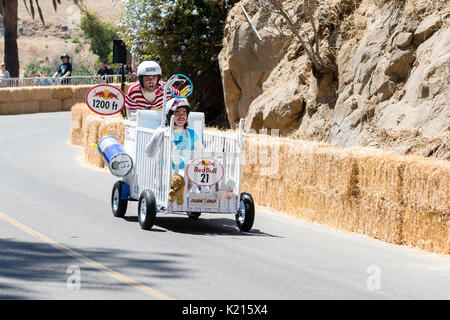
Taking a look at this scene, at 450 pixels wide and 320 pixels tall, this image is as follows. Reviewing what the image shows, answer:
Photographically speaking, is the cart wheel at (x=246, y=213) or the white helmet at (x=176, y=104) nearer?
the cart wheel at (x=246, y=213)

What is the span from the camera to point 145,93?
13.7m

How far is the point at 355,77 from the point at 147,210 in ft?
29.8

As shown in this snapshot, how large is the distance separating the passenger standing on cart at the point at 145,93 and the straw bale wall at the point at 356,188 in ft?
7.59

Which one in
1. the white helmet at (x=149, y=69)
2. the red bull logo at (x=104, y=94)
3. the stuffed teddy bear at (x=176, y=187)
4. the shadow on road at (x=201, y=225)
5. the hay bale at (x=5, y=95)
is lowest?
the shadow on road at (x=201, y=225)

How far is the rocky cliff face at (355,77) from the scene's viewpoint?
1619cm

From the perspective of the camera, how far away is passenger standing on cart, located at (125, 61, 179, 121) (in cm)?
1355

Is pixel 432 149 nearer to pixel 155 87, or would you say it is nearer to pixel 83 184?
pixel 155 87

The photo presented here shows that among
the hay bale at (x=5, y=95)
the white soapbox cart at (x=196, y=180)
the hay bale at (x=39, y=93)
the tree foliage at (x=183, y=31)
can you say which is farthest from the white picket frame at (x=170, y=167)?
the hay bale at (x=39, y=93)

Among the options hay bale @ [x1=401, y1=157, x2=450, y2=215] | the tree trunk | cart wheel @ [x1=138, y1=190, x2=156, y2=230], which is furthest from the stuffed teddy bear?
the tree trunk

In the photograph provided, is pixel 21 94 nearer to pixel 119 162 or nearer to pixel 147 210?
pixel 119 162

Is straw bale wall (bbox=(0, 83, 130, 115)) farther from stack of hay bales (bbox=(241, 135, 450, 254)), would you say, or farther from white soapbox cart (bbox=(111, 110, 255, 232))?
white soapbox cart (bbox=(111, 110, 255, 232))

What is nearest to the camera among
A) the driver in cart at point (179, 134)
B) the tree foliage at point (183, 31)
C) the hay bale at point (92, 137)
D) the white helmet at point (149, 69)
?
the driver in cart at point (179, 134)

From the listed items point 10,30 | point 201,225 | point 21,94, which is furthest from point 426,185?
point 10,30

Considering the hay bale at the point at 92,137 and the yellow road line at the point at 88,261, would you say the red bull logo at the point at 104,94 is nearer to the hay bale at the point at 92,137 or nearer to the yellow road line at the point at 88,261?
the yellow road line at the point at 88,261
